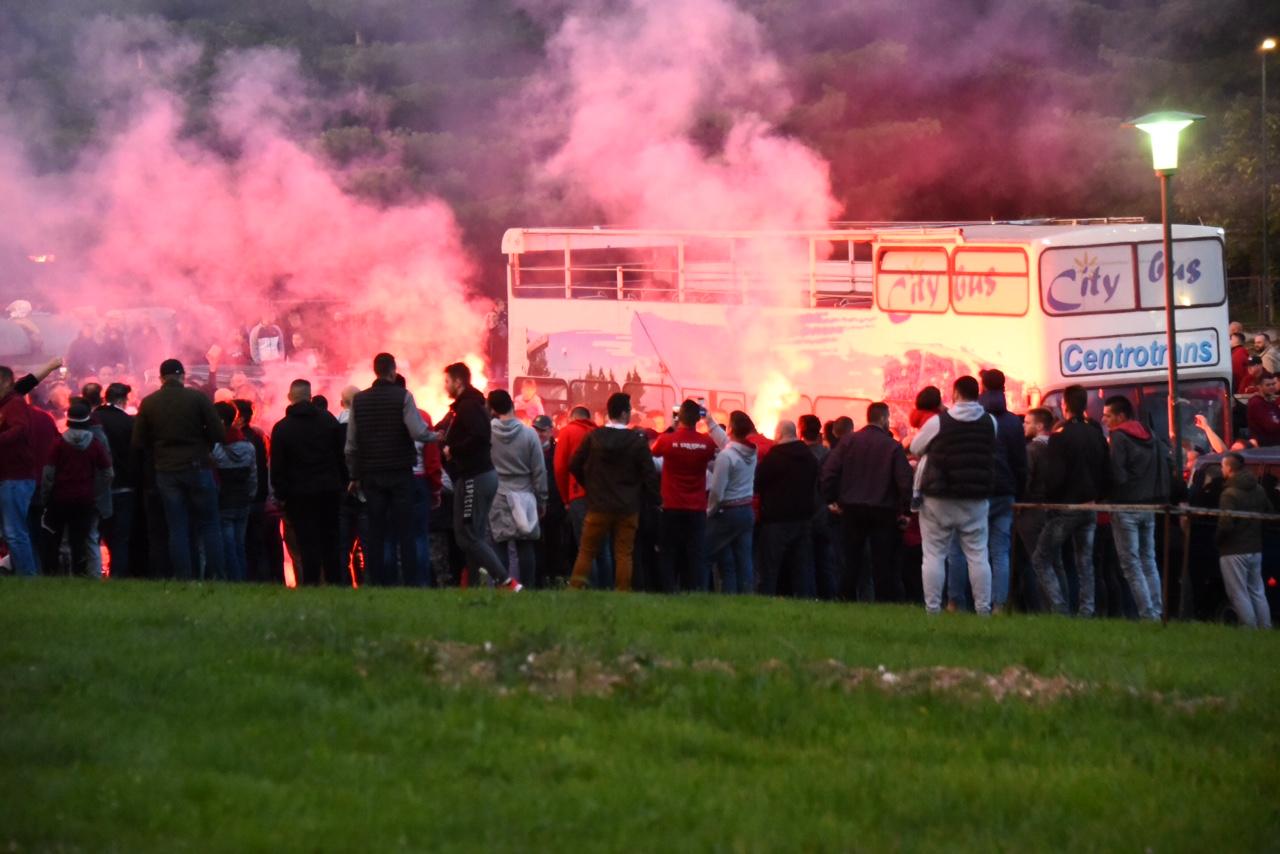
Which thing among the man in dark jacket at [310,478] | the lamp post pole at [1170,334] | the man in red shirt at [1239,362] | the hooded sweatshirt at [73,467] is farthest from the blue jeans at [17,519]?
the man in red shirt at [1239,362]

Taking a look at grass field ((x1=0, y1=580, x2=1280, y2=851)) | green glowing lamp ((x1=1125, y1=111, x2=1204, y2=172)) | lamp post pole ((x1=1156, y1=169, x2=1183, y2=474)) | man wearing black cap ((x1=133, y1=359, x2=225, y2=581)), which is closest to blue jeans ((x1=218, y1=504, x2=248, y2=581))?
man wearing black cap ((x1=133, y1=359, x2=225, y2=581))

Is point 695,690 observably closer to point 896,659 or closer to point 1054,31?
point 896,659

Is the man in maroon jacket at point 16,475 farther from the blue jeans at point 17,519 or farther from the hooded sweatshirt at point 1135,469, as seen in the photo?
the hooded sweatshirt at point 1135,469

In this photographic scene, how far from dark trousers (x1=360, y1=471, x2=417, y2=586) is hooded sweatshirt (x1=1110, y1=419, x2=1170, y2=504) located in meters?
5.46

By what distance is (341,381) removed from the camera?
30500 mm

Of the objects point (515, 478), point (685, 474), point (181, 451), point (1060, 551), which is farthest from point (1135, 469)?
point (181, 451)

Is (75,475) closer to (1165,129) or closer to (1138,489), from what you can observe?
(1138,489)

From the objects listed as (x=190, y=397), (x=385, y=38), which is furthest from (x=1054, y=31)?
(x=190, y=397)

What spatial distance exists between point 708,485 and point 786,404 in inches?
240

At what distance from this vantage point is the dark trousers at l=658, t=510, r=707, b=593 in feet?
47.2

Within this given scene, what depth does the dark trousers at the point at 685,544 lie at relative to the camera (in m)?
14.4

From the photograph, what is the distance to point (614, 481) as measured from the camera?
13391 mm

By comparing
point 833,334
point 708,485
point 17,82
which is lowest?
point 708,485

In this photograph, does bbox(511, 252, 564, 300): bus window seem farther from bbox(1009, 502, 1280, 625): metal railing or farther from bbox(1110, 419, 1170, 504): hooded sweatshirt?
bbox(1110, 419, 1170, 504): hooded sweatshirt
